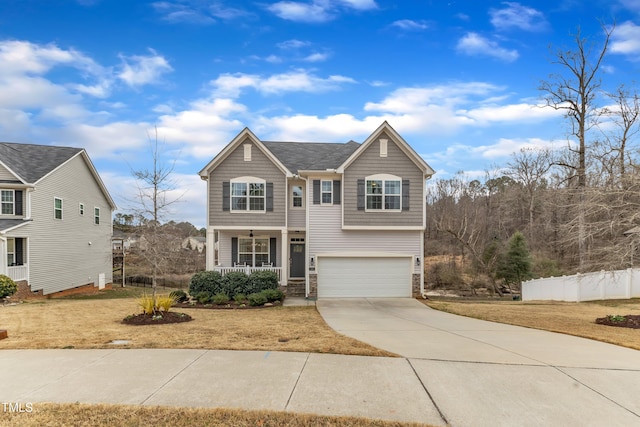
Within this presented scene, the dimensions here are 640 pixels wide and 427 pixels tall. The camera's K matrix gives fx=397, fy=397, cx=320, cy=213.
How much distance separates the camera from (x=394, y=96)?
19.0 meters

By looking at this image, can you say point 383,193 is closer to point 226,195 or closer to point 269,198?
point 269,198

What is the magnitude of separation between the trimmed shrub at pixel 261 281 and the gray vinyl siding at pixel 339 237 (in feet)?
7.50

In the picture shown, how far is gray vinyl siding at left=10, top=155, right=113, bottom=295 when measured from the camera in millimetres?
21828

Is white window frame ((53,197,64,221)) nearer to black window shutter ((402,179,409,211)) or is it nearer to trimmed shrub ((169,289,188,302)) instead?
trimmed shrub ((169,289,188,302))

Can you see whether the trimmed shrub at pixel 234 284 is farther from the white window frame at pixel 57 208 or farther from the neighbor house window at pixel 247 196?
the white window frame at pixel 57 208

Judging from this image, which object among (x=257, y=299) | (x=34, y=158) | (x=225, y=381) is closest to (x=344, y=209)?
(x=257, y=299)

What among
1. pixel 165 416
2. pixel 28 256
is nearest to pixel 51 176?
pixel 28 256

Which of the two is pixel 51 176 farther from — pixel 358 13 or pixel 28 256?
pixel 358 13

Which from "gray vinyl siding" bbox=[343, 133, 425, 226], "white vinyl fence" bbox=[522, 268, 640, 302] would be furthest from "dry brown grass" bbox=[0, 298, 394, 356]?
"white vinyl fence" bbox=[522, 268, 640, 302]

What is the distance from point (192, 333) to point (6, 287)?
14.0 meters

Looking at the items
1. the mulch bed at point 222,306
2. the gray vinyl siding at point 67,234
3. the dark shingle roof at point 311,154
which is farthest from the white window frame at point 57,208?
the dark shingle roof at point 311,154

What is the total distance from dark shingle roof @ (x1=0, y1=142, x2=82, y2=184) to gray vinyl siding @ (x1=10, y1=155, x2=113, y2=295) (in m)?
0.42

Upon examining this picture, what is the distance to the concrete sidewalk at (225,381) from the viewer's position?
193 inches

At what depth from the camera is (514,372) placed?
629cm
